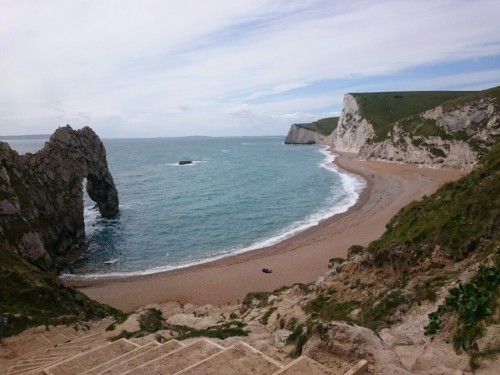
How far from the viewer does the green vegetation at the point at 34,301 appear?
21.1 metres

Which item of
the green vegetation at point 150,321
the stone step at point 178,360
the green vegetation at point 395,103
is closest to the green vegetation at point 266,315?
the green vegetation at point 150,321

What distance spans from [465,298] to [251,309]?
1596 centimetres

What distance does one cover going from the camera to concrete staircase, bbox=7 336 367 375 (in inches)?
Answer: 366

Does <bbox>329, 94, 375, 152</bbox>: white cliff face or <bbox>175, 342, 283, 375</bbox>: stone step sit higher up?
<bbox>329, 94, 375, 152</bbox>: white cliff face

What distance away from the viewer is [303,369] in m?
8.90

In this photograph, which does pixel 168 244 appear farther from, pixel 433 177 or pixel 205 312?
pixel 433 177

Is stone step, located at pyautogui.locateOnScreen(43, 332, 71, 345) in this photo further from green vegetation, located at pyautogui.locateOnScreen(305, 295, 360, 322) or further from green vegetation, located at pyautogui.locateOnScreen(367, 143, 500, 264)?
green vegetation, located at pyautogui.locateOnScreen(367, 143, 500, 264)

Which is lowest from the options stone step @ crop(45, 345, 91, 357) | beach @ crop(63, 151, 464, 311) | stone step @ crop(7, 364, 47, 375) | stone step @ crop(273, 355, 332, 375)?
beach @ crop(63, 151, 464, 311)

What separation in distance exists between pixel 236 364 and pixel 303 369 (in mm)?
1895

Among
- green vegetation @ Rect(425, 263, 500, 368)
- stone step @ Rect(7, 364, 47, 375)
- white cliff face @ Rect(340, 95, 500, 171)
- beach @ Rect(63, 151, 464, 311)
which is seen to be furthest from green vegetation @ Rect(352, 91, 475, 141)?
stone step @ Rect(7, 364, 47, 375)

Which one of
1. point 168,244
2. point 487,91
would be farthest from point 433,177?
point 168,244

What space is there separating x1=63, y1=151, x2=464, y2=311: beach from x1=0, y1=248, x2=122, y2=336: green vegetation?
7201 mm

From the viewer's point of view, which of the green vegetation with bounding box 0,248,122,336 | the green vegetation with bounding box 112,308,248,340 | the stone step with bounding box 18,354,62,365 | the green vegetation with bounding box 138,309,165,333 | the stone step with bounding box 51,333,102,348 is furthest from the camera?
the green vegetation with bounding box 0,248,122,336

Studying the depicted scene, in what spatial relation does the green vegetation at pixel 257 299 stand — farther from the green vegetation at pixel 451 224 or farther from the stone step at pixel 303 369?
the stone step at pixel 303 369
